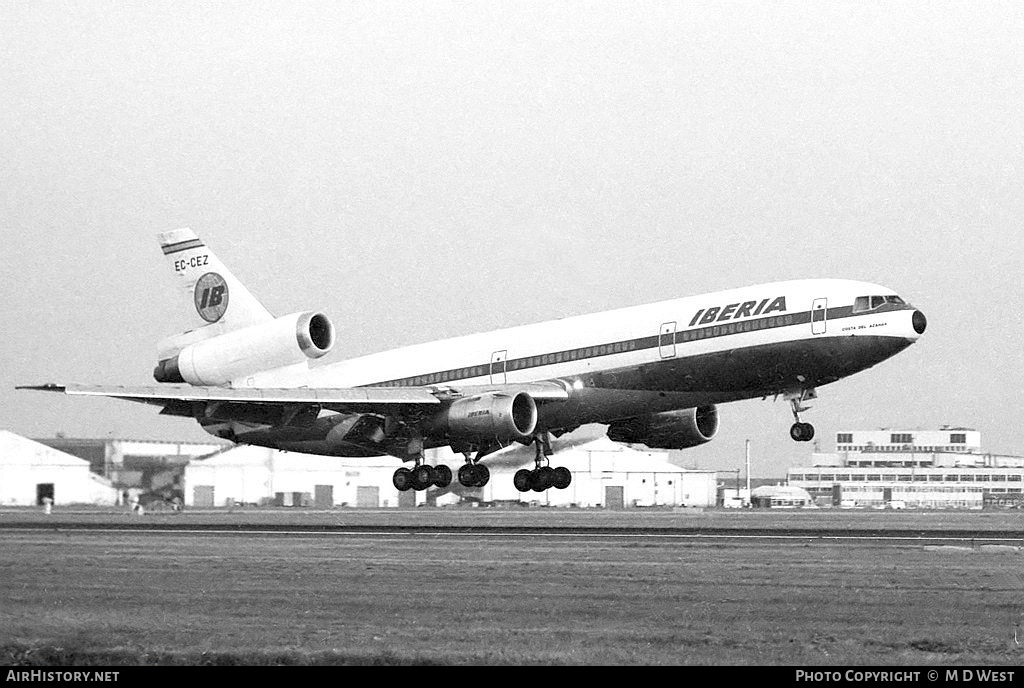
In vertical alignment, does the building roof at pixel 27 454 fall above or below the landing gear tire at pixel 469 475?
above

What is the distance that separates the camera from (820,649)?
823 inches

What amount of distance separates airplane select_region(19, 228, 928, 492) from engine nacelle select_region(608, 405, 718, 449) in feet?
0.19

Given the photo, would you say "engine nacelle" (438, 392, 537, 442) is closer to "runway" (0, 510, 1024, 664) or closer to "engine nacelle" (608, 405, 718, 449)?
"runway" (0, 510, 1024, 664)

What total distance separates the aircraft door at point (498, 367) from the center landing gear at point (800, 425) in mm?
9835

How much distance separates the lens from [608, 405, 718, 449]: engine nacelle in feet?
165

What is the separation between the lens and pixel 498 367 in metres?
47.0

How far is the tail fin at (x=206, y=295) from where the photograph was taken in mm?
53906

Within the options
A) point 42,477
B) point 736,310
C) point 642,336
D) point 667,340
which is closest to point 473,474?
point 642,336

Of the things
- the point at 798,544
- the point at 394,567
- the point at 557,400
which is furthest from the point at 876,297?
the point at 394,567

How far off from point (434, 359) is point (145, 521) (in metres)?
19.1

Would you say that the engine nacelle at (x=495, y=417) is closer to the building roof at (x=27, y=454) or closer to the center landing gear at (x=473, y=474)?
the center landing gear at (x=473, y=474)

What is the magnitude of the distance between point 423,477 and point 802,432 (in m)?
13.6

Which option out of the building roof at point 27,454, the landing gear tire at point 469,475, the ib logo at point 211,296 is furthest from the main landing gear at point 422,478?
the building roof at point 27,454

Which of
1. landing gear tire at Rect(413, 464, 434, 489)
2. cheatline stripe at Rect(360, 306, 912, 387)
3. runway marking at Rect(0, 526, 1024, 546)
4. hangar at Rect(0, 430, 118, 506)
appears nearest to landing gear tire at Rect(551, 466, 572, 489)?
runway marking at Rect(0, 526, 1024, 546)
